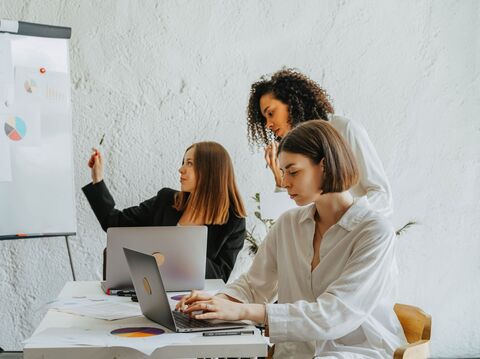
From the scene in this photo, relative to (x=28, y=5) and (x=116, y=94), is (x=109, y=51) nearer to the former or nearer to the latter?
(x=116, y=94)

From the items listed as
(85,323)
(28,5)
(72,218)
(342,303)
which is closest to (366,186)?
(342,303)

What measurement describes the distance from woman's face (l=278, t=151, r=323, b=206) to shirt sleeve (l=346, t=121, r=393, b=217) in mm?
699

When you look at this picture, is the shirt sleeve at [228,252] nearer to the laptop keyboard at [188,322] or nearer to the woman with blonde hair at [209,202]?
the woman with blonde hair at [209,202]

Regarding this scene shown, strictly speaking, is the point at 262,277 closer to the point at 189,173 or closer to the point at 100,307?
the point at 100,307

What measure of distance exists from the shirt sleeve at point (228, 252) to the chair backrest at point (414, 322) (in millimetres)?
1309

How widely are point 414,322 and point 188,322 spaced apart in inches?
24.9

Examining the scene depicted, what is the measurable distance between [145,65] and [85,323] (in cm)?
228

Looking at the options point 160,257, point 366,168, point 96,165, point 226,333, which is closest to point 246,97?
point 96,165

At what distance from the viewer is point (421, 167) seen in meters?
4.09

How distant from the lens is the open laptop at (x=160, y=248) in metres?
2.26

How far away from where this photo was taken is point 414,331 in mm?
1896

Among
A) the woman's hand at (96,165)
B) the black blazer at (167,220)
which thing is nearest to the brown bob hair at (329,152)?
the black blazer at (167,220)

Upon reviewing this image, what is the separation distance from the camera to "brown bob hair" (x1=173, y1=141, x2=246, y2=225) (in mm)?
3217

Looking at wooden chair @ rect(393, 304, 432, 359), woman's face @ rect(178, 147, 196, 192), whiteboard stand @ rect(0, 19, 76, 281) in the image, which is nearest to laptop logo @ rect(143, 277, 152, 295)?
wooden chair @ rect(393, 304, 432, 359)
